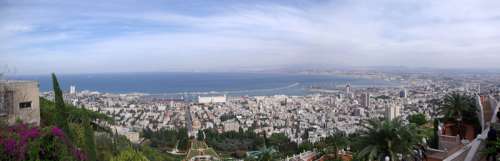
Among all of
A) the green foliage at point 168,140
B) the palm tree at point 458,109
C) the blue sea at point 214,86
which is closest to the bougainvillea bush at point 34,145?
the palm tree at point 458,109

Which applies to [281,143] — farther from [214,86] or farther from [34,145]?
[214,86]

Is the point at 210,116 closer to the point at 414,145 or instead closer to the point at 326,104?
the point at 326,104

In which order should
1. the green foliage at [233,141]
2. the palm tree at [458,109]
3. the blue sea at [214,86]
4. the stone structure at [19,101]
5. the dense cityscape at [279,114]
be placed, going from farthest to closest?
the blue sea at [214,86] < the dense cityscape at [279,114] < the green foliage at [233,141] < the palm tree at [458,109] < the stone structure at [19,101]

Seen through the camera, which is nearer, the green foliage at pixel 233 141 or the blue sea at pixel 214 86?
the green foliage at pixel 233 141

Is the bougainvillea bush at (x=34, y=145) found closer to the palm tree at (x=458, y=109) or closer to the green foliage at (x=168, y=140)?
the palm tree at (x=458, y=109)

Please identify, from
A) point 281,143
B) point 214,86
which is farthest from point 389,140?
point 214,86

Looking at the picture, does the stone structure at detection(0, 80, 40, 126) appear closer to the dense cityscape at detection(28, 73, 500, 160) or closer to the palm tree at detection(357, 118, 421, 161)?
the palm tree at detection(357, 118, 421, 161)

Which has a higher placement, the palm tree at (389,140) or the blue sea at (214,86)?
the palm tree at (389,140)
